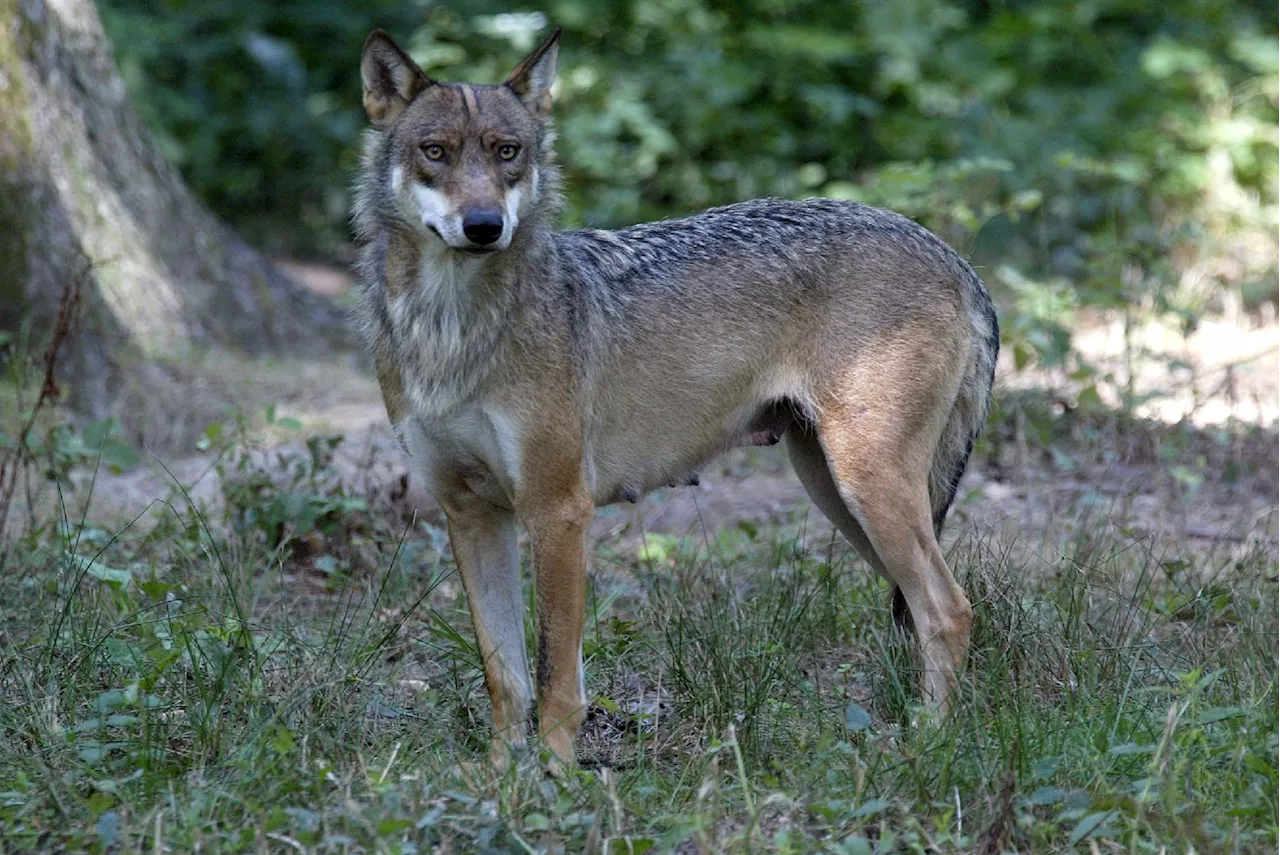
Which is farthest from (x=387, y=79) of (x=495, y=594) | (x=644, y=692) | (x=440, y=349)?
(x=644, y=692)

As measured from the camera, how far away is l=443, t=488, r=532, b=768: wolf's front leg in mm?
4691

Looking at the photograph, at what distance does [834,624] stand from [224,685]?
7.19 ft

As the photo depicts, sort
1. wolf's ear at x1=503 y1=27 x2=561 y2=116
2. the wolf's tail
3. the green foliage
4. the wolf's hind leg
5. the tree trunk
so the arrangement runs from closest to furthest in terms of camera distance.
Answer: wolf's ear at x1=503 y1=27 x2=561 y2=116
the wolf's hind leg
the wolf's tail
the tree trunk
the green foliage

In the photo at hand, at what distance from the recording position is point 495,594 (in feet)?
15.8

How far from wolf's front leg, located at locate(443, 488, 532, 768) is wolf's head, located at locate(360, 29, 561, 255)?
921mm

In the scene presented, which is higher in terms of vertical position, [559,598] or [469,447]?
[469,447]

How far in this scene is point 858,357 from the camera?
5.01m

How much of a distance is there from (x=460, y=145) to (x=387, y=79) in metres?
0.45

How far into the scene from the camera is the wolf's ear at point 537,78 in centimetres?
472

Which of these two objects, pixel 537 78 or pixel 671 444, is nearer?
pixel 537 78

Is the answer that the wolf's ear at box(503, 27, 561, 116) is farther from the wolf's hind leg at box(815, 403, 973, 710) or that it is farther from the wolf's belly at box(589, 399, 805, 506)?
the wolf's hind leg at box(815, 403, 973, 710)

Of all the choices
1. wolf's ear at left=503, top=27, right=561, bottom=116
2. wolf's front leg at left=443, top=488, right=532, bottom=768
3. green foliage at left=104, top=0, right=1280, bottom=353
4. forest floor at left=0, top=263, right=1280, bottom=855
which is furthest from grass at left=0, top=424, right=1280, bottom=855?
green foliage at left=104, top=0, right=1280, bottom=353

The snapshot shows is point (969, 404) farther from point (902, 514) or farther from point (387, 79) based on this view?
point (387, 79)

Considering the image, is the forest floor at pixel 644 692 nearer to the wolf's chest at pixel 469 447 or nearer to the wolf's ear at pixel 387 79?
the wolf's chest at pixel 469 447
